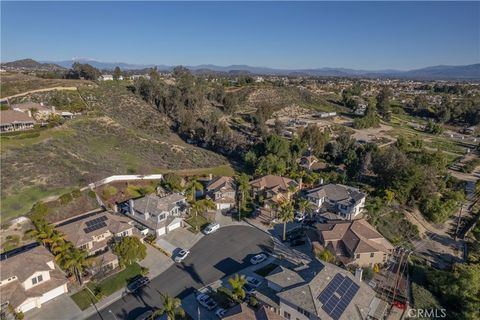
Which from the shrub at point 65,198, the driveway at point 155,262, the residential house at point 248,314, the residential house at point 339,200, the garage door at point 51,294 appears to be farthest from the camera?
the residential house at point 339,200

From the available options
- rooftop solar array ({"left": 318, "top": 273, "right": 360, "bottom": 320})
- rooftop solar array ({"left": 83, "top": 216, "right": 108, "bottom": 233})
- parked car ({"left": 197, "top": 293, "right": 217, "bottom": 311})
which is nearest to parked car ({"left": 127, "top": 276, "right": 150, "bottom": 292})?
parked car ({"left": 197, "top": 293, "right": 217, "bottom": 311})

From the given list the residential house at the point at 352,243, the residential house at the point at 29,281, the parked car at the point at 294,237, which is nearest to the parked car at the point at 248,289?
the residential house at the point at 352,243

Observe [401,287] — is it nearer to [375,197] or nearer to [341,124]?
[375,197]

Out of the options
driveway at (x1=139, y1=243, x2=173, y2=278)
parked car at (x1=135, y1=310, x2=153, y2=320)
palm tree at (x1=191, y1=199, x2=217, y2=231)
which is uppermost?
palm tree at (x1=191, y1=199, x2=217, y2=231)

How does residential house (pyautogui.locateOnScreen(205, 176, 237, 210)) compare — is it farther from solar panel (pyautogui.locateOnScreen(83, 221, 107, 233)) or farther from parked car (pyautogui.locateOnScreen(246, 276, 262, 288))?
parked car (pyautogui.locateOnScreen(246, 276, 262, 288))

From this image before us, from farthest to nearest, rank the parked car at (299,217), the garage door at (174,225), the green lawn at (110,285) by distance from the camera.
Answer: the parked car at (299,217) < the garage door at (174,225) < the green lawn at (110,285)

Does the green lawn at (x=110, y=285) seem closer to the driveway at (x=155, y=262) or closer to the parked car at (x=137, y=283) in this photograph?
the parked car at (x=137, y=283)

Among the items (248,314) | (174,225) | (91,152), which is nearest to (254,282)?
(248,314)
